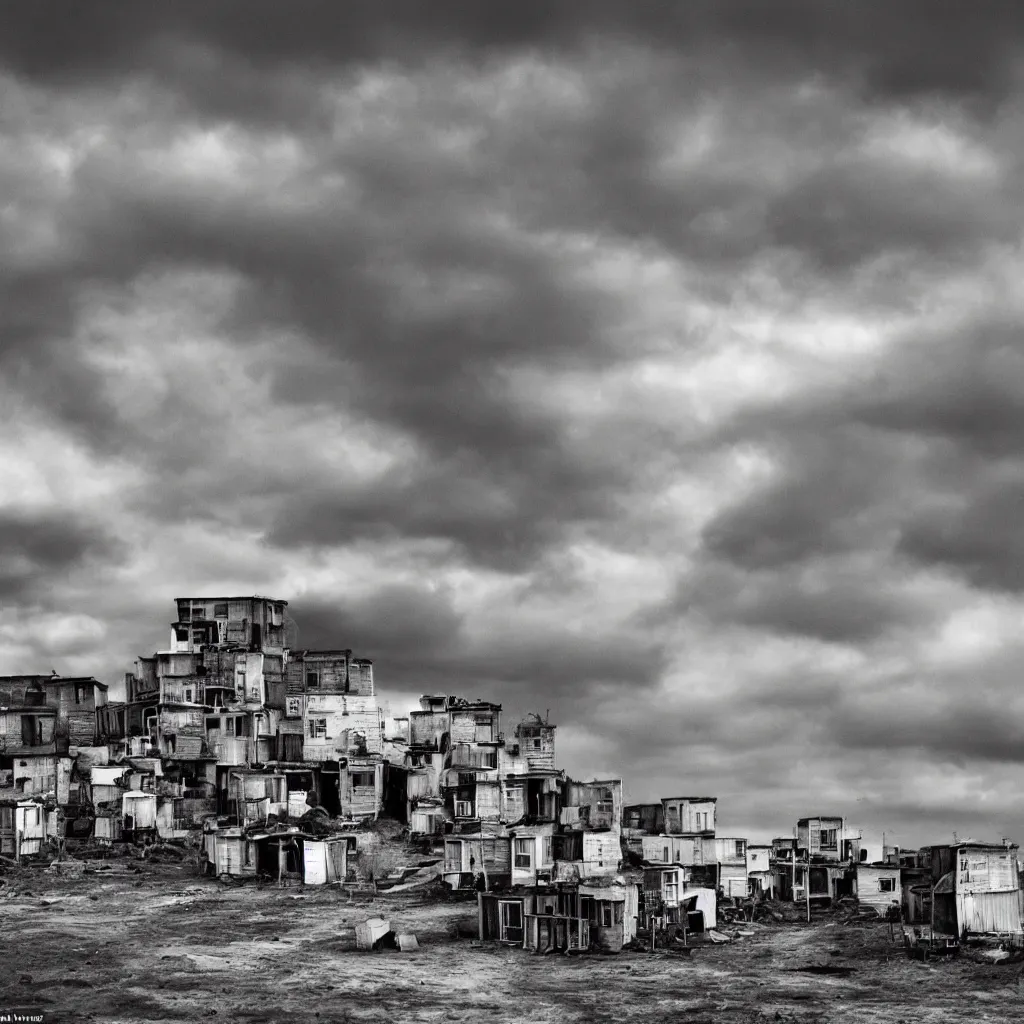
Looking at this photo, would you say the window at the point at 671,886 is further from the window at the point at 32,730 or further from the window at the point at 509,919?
the window at the point at 32,730

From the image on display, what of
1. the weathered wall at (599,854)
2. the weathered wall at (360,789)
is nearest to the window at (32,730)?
the weathered wall at (360,789)

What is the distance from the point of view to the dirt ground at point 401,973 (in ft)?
178

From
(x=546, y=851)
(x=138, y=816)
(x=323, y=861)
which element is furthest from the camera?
(x=138, y=816)

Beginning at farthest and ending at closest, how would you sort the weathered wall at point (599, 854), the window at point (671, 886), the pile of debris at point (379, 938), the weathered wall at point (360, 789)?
the weathered wall at point (360, 789) → the weathered wall at point (599, 854) → the window at point (671, 886) → the pile of debris at point (379, 938)

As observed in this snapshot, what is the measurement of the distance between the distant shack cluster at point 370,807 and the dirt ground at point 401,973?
3.58 metres

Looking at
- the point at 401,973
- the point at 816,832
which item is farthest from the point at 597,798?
the point at 401,973

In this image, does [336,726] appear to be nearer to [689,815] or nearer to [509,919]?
[689,815]

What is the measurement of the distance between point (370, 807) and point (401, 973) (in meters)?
36.0

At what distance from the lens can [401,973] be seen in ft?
202

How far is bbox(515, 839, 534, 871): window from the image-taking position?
80.4m

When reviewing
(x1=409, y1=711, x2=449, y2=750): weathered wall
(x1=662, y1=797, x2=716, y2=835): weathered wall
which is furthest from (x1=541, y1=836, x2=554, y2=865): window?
(x1=409, y1=711, x2=449, y2=750): weathered wall

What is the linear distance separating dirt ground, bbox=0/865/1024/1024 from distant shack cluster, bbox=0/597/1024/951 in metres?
3.58

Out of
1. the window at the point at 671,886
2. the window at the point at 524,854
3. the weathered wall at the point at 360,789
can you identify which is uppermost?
the weathered wall at the point at 360,789

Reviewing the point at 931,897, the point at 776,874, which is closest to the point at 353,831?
the point at 776,874
